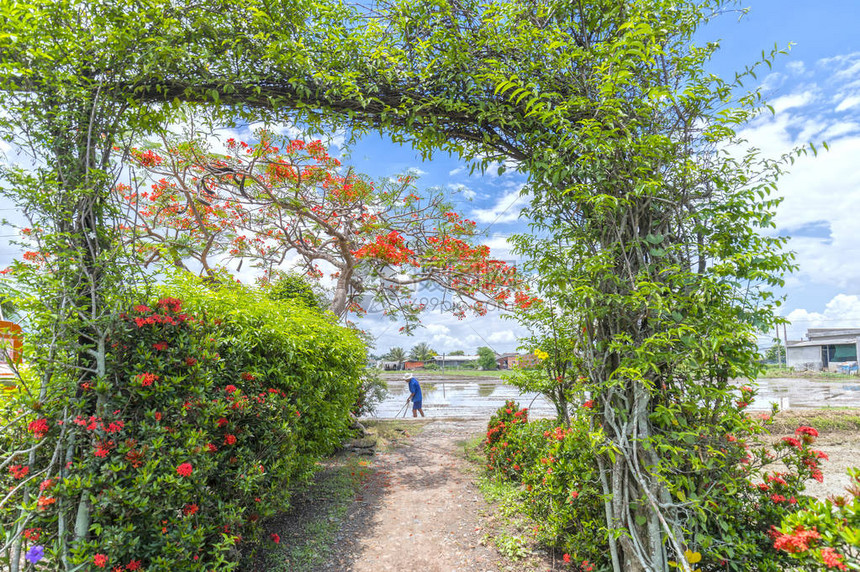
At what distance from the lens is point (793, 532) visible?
173cm

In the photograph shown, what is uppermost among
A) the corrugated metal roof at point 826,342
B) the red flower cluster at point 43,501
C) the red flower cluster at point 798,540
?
the red flower cluster at point 43,501

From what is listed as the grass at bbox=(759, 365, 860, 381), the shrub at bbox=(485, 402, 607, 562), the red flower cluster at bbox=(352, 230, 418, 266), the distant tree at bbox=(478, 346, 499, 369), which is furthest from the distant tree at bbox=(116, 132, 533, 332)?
the distant tree at bbox=(478, 346, 499, 369)

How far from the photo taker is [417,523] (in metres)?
4.45

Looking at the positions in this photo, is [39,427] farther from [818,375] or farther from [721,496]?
[818,375]

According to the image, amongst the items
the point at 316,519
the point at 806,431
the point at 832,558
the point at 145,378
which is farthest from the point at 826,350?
the point at 145,378

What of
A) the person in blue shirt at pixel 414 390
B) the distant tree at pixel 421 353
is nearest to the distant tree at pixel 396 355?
the distant tree at pixel 421 353

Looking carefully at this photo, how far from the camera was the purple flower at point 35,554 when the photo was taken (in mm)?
2037

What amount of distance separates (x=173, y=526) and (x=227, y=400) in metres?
0.75

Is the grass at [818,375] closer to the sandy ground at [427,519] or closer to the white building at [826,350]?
the white building at [826,350]

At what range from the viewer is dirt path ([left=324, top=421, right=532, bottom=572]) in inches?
140

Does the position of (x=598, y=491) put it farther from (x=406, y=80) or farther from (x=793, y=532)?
(x=406, y=80)

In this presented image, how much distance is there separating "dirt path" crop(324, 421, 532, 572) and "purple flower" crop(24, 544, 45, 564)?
6.64 feet

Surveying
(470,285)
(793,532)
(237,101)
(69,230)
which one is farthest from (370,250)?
(793,532)

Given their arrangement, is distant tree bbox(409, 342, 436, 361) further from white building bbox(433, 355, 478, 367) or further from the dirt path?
the dirt path
